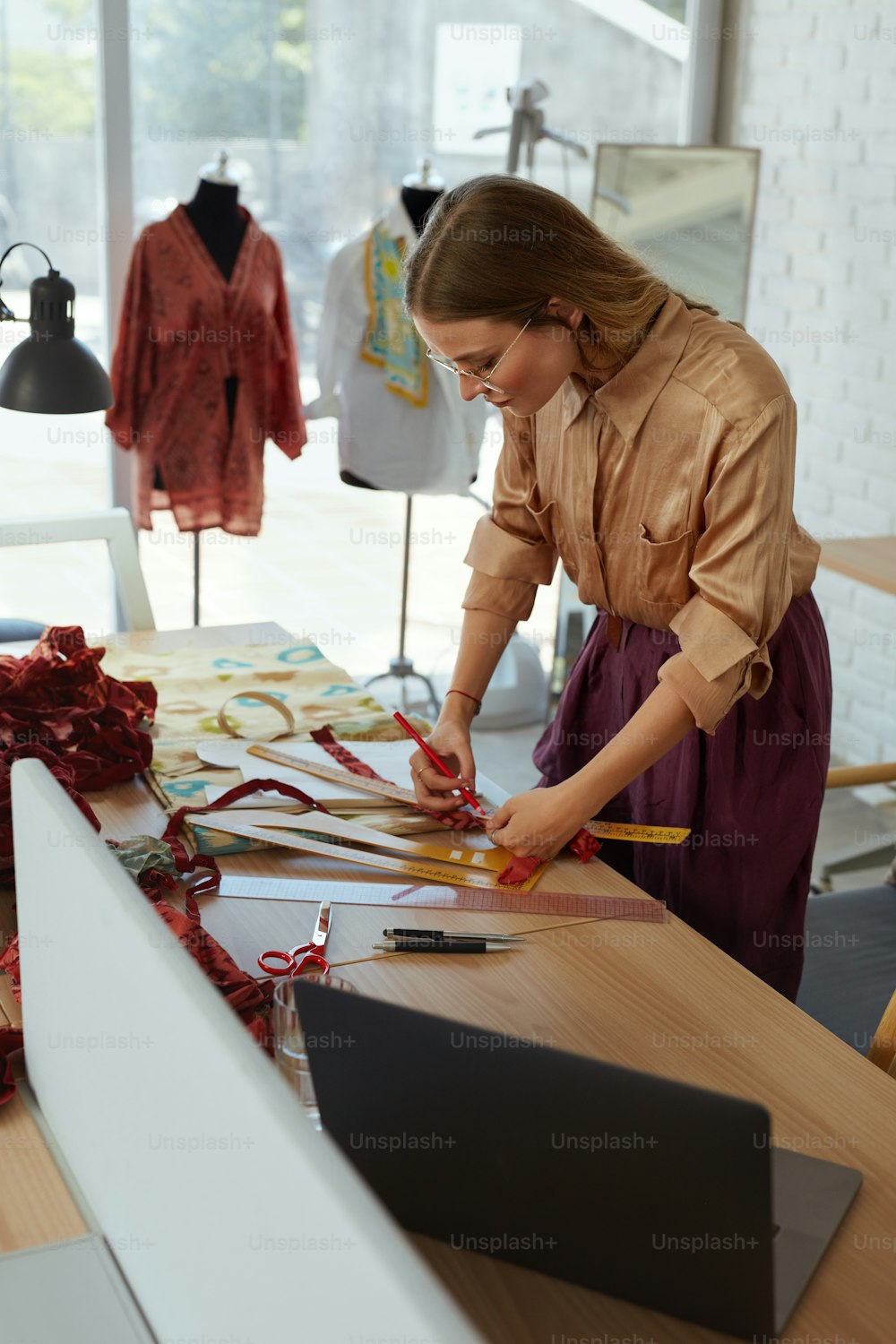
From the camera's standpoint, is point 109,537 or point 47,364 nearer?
point 47,364

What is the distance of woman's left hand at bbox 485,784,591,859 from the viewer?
152 centimetres

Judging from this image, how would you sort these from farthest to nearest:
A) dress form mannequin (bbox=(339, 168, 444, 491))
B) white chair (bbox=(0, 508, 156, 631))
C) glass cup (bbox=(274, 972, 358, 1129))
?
dress form mannequin (bbox=(339, 168, 444, 491)) → white chair (bbox=(0, 508, 156, 631)) → glass cup (bbox=(274, 972, 358, 1129))

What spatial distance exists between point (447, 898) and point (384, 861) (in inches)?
4.0

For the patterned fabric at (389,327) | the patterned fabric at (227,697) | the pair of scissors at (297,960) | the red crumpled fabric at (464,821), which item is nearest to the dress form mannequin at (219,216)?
the patterned fabric at (389,327)

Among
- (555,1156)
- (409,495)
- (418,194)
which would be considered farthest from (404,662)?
(555,1156)

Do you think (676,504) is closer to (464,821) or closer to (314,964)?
(464,821)

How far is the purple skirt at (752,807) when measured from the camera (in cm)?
174

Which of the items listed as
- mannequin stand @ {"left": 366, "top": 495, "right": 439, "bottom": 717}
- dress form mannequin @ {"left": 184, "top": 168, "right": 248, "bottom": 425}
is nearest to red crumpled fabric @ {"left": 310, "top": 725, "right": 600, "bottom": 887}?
dress form mannequin @ {"left": 184, "top": 168, "right": 248, "bottom": 425}

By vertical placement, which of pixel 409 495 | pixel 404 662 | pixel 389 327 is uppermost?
pixel 389 327

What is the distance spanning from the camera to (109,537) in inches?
94.7

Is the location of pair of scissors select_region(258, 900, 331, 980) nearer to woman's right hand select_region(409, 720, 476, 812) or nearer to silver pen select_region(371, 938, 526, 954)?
silver pen select_region(371, 938, 526, 954)

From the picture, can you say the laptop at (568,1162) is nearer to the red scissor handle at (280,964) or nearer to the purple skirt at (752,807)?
the red scissor handle at (280,964)

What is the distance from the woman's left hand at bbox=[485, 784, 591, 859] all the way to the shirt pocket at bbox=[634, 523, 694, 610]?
0.29 meters

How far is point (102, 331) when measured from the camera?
3.70 metres
